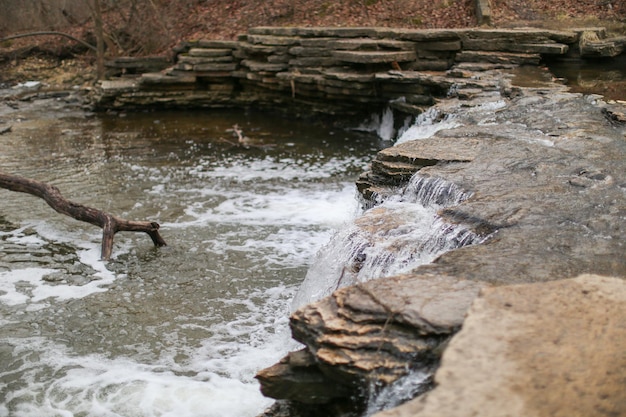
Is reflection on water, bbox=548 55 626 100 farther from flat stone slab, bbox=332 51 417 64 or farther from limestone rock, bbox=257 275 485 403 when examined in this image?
limestone rock, bbox=257 275 485 403

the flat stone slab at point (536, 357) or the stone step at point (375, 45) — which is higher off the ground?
the stone step at point (375, 45)

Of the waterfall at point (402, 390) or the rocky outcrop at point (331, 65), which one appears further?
the rocky outcrop at point (331, 65)

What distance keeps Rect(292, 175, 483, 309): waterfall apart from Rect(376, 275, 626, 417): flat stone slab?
1488mm

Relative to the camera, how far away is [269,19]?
1748 centimetres

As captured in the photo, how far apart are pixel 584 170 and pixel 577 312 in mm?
3158

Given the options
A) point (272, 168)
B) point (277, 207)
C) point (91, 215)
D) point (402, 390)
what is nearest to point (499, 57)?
point (272, 168)

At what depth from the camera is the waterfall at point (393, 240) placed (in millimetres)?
5141

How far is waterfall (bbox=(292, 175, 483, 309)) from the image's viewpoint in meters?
5.14

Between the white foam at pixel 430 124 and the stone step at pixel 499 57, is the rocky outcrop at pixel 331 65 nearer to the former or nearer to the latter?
the stone step at pixel 499 57

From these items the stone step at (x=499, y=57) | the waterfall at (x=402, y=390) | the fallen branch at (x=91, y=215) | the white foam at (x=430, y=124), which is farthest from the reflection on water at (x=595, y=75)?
the waterfall at (x=402, y=390)

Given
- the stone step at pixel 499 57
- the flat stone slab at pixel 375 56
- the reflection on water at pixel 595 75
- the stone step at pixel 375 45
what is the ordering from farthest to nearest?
the stone step at pixel 375 45
the flat stone slab at pixel 375 56
the stone step at pixel 499 57
the reflection on water at pixel 595 75

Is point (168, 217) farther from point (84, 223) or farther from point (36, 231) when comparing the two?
point (36, 231)

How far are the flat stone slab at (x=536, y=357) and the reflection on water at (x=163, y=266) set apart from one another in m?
2.35

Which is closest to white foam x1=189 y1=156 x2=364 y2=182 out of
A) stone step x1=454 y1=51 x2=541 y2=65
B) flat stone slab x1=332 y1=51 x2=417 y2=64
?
flat stone slab x1=332 y1=51 x2=417 y2=64
